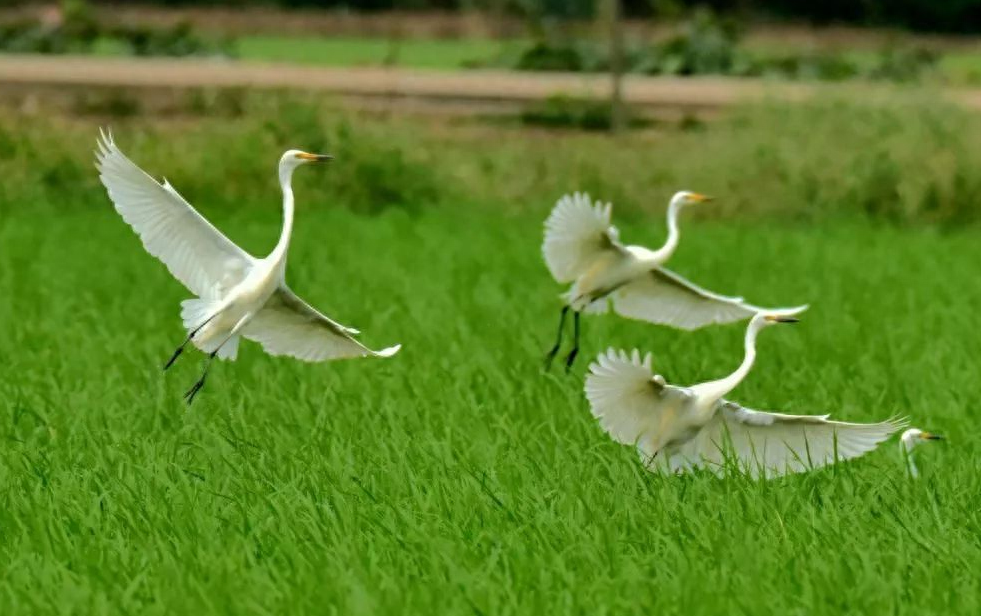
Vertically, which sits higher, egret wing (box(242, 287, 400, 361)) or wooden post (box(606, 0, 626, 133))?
egret wing (box(242, 287, 400, 361))

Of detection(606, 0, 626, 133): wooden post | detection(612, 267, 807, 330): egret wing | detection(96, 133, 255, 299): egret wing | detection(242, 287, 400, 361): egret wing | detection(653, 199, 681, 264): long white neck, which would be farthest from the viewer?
detection(606, 0, 626, 133): wooden post

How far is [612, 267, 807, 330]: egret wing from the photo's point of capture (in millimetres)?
6363

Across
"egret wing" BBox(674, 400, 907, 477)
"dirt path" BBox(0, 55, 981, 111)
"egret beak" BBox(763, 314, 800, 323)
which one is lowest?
"dirt path" BBox(0, 55, 981, 111)

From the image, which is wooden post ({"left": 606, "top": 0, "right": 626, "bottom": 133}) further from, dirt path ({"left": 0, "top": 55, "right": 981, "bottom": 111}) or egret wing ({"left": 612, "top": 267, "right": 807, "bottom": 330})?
egret wing ({"left": 612, "top": 267, "right": 807, "bottom": 330})

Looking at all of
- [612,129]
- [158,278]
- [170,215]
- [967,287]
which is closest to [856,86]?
[612,129]

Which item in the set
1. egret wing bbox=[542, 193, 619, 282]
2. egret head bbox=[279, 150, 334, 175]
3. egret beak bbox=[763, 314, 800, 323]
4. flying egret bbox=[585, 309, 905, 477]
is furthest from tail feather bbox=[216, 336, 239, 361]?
egret beak bbox=[763, 314, 800, 323]

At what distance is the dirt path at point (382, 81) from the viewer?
23.5 metres

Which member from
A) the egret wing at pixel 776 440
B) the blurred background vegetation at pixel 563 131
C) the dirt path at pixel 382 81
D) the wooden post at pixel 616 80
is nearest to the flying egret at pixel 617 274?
the egret wing at pixel 776 440

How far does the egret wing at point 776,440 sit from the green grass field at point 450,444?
0.07m

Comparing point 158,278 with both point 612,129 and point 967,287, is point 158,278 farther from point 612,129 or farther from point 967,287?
point 612,129

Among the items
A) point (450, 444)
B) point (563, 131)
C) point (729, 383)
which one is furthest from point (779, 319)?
point (563, 131)

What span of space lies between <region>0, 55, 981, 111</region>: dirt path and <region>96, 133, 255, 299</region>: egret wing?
1641 centimetres

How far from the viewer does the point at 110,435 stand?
232 inches

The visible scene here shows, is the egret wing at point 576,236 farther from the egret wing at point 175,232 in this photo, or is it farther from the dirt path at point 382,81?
the dirt path at point 382,81
